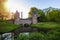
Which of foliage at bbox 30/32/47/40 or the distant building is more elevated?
the distant building

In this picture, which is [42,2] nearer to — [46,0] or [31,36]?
[46,0]

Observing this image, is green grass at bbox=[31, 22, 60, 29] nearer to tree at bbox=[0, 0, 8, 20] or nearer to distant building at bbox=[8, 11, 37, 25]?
distant building at bbox=[8, 11, 37, 25]

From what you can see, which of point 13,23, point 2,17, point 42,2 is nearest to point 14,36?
point 13,23

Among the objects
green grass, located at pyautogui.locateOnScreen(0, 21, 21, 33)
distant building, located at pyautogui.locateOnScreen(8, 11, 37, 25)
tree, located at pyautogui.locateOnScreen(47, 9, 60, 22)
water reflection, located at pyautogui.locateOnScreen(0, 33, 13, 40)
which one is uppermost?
tree, located at pyautogui.locateOnScreen(47, 9, 60, 22)

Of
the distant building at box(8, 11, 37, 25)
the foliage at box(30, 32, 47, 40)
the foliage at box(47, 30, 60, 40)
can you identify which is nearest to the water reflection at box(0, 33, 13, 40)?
the distant building at box(8, 11, 37, 25)

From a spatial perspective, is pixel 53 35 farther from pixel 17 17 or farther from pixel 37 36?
pixel 17 17

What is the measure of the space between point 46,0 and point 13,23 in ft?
2.20

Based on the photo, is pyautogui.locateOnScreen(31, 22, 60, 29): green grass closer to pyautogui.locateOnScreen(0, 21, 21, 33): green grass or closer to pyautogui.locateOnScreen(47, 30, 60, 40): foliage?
pyautogui.locateOnScreen(47, 30, 60, 40): foliage

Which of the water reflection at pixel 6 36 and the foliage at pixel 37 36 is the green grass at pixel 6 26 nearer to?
the water reflection at pixel 6 36

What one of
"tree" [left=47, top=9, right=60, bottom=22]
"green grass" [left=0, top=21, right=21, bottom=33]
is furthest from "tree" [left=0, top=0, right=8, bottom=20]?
"tree" [left=47, top=9, right=60, bottom=22]

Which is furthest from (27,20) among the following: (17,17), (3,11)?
(3,11)

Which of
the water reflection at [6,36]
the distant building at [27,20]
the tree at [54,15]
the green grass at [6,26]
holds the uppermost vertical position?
the tree at [54,15]

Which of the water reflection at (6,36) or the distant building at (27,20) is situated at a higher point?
the distant building at (27,20)

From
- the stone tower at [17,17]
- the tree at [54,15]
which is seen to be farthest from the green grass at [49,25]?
the stone tower at [17,17]
